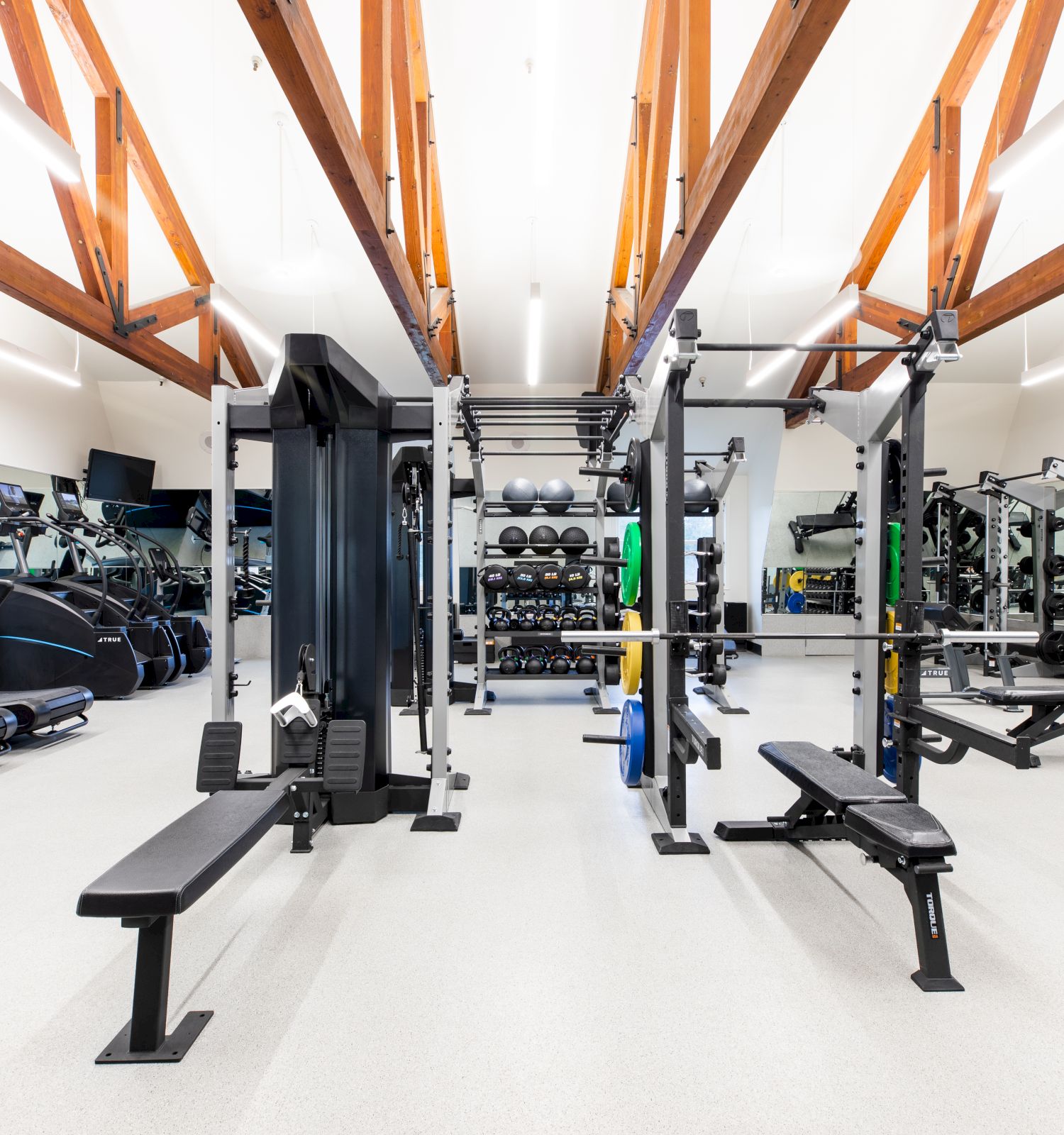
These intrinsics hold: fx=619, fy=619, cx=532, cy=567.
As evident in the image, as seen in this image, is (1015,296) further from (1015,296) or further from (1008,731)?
(1008,731)

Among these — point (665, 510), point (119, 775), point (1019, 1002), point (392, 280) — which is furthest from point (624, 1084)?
point (392, 280)

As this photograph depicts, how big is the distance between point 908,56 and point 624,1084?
762 cm

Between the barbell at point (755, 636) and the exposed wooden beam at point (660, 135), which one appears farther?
the exposed wooden beam at point (660, 135)

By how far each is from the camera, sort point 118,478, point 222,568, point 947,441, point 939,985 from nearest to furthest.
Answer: point 939,985 → point 222,568 → point 118,478 → point 947,441

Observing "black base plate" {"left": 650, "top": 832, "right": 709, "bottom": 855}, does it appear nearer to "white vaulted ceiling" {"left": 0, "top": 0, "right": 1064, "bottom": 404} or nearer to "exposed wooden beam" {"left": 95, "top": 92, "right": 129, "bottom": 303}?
"white vaulted ceiling" {"left": 0, "top": 0, "right": 1064, "bottom": 404}

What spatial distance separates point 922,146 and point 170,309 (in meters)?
7.83

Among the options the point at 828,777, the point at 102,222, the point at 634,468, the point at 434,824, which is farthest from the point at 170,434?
the point at 828,777

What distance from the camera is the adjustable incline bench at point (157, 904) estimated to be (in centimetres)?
138

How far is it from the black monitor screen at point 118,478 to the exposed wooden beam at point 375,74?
18.7 feet

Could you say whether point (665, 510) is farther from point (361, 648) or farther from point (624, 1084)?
point (624, 1084)

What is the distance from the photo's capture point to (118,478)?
819 centimetres

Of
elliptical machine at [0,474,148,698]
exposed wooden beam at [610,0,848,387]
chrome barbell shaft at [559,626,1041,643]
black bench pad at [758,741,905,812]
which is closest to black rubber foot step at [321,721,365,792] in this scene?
chrome barbell shaft at [559,626,1041,643]

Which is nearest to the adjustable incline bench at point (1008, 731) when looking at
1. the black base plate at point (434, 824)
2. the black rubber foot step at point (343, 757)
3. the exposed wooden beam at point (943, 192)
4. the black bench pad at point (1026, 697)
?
the black bench pad at point (1026, 697)

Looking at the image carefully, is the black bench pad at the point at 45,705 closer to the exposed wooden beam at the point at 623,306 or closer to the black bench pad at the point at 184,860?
the black bench pad at the point at 184,860
